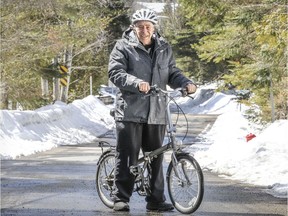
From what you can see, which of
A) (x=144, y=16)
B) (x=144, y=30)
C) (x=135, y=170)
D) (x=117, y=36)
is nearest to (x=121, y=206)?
(x=135, y=170)

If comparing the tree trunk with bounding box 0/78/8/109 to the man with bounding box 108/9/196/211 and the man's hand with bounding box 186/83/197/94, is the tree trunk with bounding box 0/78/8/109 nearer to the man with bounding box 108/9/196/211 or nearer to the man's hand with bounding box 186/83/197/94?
the man with bounding box 108/9/196/211

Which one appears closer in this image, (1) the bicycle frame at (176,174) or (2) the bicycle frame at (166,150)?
(1) the bicycle frame at (176,174)

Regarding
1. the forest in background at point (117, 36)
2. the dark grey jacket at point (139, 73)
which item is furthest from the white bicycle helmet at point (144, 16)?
the forest in background at point (117, 36)

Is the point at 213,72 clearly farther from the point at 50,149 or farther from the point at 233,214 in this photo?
the point at 233,214

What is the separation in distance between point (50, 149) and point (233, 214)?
10447mm

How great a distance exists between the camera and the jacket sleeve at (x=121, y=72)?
5.96 m

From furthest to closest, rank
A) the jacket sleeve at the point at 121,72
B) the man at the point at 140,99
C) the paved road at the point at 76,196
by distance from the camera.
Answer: the paved road at the point at 76,196, the man at the point at 140,99, the jacket sleeve at the point at 121,72

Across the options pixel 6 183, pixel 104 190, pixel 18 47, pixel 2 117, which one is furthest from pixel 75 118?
pixel 104 190

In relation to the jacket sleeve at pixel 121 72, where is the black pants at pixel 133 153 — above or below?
below

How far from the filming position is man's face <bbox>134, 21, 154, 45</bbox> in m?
6.19

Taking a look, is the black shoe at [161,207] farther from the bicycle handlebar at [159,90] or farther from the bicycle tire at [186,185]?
the bicycle handlebar at [159,90]

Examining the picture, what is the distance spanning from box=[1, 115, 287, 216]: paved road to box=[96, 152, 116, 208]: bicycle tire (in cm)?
10

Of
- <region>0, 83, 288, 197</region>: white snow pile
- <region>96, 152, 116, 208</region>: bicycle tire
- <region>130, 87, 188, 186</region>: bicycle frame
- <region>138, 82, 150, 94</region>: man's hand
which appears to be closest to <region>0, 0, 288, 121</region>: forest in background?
<region>0, 83, 288, 197</region>: white snow pile

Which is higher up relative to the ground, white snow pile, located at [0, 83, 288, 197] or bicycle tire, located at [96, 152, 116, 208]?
bicycle tire, located at [96, 152, 116, 208]
